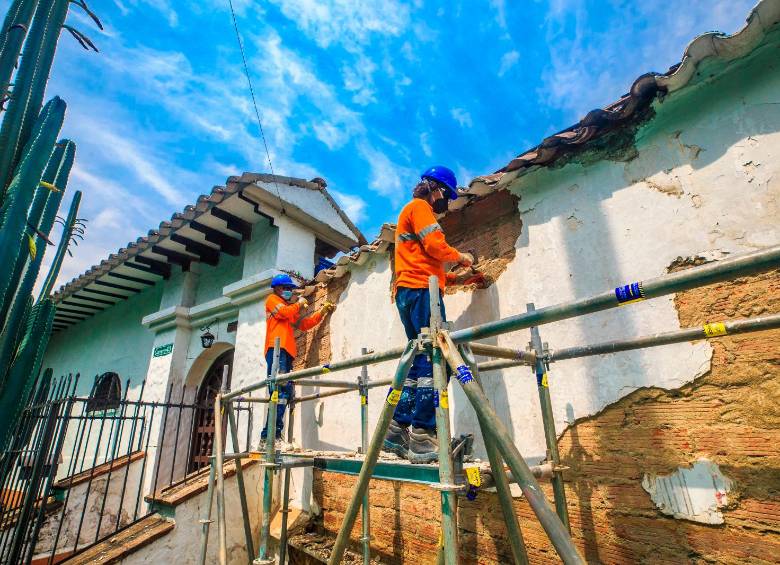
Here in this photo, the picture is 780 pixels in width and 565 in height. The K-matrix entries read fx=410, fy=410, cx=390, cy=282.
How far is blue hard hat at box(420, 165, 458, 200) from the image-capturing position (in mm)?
3227

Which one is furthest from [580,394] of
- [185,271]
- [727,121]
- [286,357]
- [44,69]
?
[185,271]

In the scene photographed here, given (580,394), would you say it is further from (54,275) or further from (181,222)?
(181,222)

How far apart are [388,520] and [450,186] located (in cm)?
296

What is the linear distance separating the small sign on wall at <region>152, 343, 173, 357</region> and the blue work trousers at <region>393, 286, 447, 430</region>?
6.33m

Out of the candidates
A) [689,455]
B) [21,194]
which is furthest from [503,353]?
[21,194]

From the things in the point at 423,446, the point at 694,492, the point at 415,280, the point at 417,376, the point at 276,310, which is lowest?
the point at 694,492

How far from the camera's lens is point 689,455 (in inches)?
90.3

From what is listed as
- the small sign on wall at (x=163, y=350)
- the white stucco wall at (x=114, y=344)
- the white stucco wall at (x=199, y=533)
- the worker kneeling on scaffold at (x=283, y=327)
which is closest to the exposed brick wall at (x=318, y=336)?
the worker kneeling on scaffold at (x=283, y=327)

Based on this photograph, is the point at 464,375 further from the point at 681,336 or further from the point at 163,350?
the point at 163,350

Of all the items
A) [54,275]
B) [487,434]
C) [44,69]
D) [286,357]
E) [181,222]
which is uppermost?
[181,222]

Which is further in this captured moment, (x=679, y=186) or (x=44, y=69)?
(x=44, y=69)

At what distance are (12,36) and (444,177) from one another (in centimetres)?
340

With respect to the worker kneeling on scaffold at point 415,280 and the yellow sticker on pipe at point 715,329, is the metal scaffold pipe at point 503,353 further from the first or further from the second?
the yellow sticker on pipe at point 715,329

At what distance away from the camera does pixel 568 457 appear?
2717 mm
